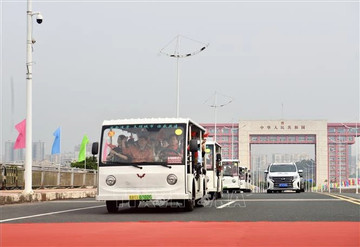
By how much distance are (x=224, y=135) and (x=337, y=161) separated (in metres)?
31.2

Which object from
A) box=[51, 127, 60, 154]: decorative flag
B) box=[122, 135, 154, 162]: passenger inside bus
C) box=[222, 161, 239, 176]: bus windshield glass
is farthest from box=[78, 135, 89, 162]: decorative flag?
box=[122, 135, 154, 162]: passenger inside bus

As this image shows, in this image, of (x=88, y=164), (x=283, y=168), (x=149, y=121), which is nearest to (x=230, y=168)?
(x=283, y=168)

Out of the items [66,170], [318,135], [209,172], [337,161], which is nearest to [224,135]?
[318,135]

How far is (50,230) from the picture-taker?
10.5 metres

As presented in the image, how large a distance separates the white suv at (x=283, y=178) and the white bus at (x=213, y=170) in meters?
15.5

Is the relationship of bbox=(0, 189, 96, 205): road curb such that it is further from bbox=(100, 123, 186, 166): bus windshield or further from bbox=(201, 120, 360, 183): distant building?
bbox=(201, 120, 360, 183): distant building

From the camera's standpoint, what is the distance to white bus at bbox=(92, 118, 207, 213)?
51.8ft

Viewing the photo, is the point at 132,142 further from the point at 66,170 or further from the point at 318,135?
the point at 318,135

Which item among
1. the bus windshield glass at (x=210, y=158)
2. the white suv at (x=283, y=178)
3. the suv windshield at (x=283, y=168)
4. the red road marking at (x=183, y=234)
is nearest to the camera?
the red road marking at (x=183, y=234)

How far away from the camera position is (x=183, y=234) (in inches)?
377

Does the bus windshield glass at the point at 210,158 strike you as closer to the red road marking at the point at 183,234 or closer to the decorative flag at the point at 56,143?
the red road marking at the point at 183,234

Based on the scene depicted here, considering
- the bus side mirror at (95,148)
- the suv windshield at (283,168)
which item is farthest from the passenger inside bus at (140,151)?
the suv windshield at (283,168)

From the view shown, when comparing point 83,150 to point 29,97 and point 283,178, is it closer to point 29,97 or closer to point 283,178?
point 283,178

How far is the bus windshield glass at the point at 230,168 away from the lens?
47.0 metres
